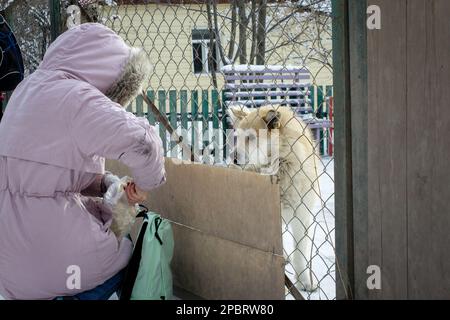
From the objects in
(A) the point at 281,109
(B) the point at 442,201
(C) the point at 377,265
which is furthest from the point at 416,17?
(A) the point at 281,109

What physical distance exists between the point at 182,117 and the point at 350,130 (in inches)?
Answer: 142

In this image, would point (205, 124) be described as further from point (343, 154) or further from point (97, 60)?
point (343, 154)

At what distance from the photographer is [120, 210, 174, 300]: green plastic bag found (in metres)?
2.71

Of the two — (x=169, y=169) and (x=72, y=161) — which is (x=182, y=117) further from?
(x=72, y=161)

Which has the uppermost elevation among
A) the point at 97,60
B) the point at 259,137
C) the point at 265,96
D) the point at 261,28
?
the point at 261,28

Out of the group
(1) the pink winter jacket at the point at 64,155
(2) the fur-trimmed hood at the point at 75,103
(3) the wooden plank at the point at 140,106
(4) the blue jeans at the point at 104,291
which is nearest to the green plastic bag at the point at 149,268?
(4) the blue jeans at the point at 104,291

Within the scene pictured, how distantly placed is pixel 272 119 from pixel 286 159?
35 cm

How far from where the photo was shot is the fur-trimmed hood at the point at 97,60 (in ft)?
8.16

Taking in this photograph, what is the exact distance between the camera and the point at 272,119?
4.36m

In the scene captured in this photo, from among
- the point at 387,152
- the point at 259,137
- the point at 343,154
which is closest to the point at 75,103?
the point at 343,154

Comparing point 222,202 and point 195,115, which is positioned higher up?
point 195,115

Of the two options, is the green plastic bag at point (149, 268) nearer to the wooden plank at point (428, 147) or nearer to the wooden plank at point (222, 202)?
the wooden plank at point (222, 202)

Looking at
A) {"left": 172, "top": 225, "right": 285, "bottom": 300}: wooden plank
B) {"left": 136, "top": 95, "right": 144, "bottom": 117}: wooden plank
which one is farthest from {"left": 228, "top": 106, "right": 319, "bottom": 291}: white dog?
{"left": 172, "top": 225, "right": 285, "bottom": 300}: wooden plank

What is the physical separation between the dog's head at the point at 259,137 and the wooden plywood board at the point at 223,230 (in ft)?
3.24
